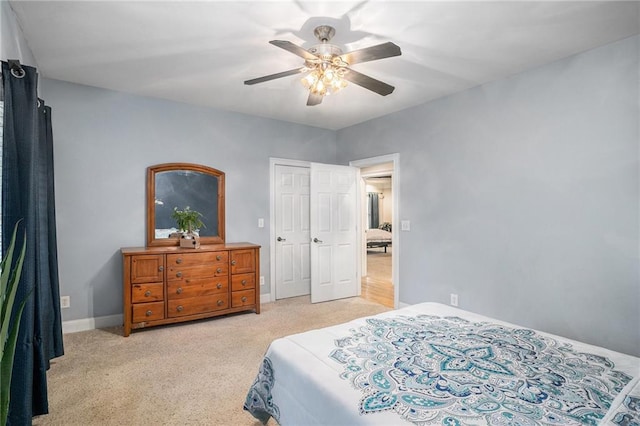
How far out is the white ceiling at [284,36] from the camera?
2123mm

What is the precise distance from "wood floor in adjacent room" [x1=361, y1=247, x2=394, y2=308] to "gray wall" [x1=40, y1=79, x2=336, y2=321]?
86.9 inches

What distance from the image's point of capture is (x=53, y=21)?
228 centimetres

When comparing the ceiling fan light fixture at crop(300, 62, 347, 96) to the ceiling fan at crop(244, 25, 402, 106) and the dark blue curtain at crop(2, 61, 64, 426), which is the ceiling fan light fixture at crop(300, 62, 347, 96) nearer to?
the ceiling fan at crop(244, 25, 402, 106)

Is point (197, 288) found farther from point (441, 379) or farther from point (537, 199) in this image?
point (537, 199)

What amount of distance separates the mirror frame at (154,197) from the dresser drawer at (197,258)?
458mm

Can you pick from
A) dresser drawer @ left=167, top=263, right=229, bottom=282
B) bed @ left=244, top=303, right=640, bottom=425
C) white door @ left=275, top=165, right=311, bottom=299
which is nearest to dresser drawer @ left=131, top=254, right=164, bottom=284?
dresser drawer @ left=167, top=263, right=229, bottom=282

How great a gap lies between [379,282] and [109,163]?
4.46 m

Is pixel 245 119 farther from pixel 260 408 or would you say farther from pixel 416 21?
pixel 260 408

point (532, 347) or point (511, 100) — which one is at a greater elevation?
point (511, 100)

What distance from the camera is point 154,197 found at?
3889mm

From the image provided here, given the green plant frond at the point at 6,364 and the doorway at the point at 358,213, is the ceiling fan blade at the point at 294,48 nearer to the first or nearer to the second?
the green plant frond at the point at 6,364

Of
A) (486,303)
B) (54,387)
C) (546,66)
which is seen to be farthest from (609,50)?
(54,387)

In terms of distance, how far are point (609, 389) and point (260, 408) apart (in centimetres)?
156

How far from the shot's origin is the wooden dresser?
3363 mm
